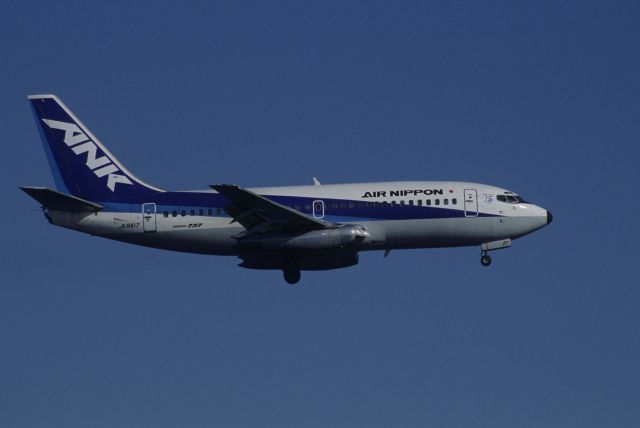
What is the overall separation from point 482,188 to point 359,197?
7778 millimetres

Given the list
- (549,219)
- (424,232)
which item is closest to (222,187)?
(424,232)

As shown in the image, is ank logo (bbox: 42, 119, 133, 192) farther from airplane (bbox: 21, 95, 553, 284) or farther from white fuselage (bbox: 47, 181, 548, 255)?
white fuselage (bbox: 47, 181, 548, 255)

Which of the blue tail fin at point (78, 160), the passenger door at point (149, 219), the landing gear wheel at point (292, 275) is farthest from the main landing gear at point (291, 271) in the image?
the blue tail fin at point (78, 160)

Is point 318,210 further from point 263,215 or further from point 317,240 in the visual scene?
point 263,215

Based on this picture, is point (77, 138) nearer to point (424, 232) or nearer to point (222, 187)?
point (222, 187)

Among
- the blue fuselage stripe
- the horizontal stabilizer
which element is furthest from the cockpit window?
the horizontal stabilizer

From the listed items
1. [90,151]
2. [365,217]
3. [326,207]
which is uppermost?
[90,151]

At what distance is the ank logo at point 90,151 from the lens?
7712 cm

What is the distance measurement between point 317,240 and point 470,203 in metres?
9.90

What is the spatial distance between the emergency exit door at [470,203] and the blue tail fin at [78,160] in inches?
757

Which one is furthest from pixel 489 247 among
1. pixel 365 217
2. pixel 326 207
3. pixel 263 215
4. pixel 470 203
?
pixel 263 215

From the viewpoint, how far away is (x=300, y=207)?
74.2 metres

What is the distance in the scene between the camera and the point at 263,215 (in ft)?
236

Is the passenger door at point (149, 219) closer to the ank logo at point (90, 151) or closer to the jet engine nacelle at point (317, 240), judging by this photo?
the ank logo at point (90, 151)
